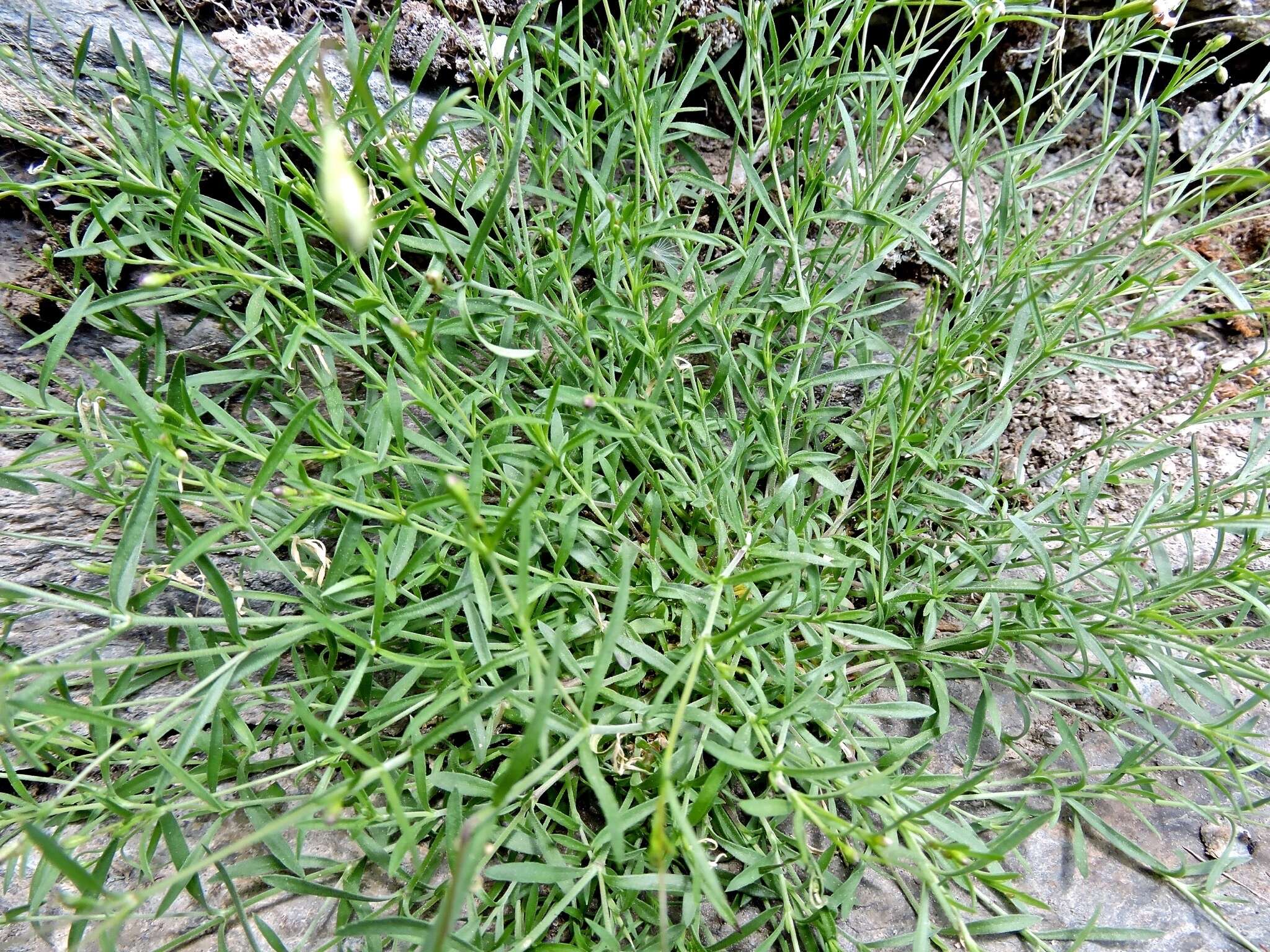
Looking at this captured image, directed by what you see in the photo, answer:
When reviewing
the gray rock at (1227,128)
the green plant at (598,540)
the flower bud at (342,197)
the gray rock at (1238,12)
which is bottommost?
the green plant at (598,540)

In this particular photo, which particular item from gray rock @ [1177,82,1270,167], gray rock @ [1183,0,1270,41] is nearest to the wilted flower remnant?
gray rock @ [1177,82,1270,167]

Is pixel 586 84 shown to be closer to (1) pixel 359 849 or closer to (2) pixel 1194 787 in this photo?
(1) pixel 359 849

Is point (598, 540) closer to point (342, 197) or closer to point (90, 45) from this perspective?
point (342, 197)

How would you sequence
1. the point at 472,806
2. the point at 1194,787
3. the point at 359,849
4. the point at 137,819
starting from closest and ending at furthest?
the point at 137,819 → the point at 472,806 → the point at 359,849 → the point at 1194,787

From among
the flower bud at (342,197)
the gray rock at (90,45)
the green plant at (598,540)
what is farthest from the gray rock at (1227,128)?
the flower bud at (342,197)

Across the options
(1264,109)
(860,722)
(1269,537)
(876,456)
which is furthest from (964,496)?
(1264,109)

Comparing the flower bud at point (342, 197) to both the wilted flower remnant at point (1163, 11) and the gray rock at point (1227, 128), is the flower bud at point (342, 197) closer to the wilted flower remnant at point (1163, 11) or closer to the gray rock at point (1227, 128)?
the wilted flower remnant at point (1163, 11)

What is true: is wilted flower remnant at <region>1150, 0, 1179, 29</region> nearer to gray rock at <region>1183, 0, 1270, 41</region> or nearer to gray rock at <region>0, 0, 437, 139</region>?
gray rock at <region>1183, 0, 1270, 41</region>

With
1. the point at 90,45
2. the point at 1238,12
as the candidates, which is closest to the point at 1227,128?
the point at 1238,12
